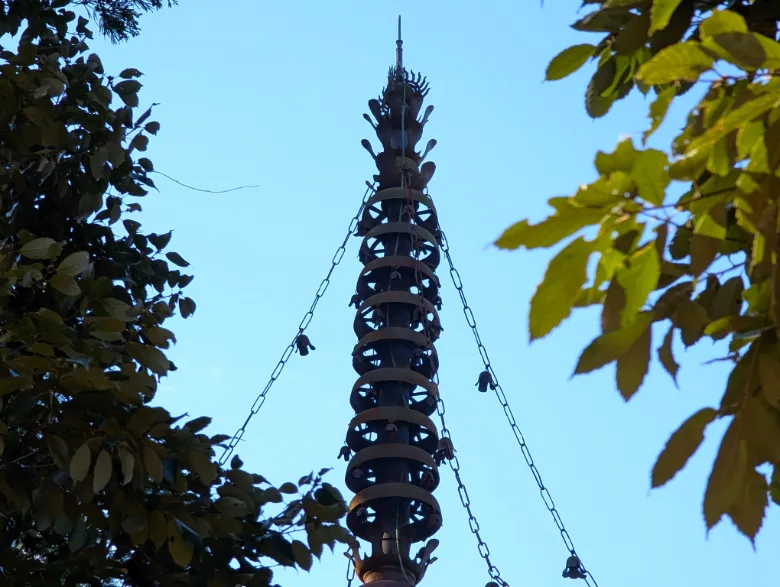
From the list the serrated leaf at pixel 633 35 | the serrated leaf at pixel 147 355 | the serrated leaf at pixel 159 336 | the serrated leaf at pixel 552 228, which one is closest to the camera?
the serrated leaf at pixel 552 228

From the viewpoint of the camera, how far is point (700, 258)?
65.6 inches

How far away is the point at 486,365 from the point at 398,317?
3.05 ft

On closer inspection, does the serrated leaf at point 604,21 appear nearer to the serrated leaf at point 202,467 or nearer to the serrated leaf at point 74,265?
the serrated leaf at point 202,467

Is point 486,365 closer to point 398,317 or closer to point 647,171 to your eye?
point 398,317

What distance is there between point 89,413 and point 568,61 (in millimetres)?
2348

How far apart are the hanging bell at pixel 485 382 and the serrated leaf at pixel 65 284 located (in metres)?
4.77

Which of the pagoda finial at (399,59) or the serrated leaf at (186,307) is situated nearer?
the serrated leaf at (186,307)

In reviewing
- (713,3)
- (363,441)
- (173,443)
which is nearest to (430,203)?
(363,441)

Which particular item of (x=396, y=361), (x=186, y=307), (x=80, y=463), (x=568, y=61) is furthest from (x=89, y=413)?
(x=396, y=361)

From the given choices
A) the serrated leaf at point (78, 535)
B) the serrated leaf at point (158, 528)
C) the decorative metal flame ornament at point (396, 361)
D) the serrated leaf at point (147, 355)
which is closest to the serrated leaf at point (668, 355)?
the serrated leaf at point (158, 528)

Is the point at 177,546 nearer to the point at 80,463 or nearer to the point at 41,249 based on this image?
the point at 80,463

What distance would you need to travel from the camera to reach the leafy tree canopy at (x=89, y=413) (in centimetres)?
378

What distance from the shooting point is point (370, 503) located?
7.28 metres

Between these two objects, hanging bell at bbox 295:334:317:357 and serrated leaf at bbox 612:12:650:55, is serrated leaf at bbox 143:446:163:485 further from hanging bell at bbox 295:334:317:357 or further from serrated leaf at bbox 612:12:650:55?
hanging bell at bbox 295:334:317:357
